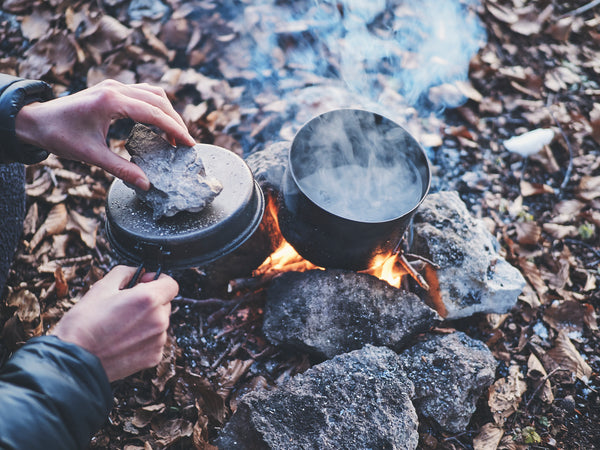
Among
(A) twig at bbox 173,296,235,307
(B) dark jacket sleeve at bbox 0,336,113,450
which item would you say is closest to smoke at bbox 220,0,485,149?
(A) twig at bbox 173,296,235,307

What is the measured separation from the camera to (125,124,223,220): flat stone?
5.85ft

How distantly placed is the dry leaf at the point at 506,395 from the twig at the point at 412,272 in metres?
0.72

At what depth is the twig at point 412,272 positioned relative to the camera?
2.67m

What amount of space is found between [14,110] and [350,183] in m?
1.82

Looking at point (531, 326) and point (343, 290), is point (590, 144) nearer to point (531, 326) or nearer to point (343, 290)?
point (531, 326)

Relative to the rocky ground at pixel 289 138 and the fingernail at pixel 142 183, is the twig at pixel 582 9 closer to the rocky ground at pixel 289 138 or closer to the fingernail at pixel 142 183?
the rocky ground at pixel 289 138

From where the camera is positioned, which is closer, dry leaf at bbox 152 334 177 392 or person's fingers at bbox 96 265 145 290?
person's fingers at bbox 96 265 145 290

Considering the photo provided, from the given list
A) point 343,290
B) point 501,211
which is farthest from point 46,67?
point 501,211

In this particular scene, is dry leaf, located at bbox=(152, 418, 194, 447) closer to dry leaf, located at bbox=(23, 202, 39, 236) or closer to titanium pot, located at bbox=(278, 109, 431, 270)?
titanium pot, located at bbox=(278, 109, 431, 270)

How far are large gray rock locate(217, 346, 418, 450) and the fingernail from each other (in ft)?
3.66

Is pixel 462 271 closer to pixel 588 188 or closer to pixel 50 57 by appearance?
pixel 588 188

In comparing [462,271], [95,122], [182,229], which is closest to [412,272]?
[462,271]

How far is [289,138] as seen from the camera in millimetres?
3498

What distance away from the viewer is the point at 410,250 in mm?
2855
